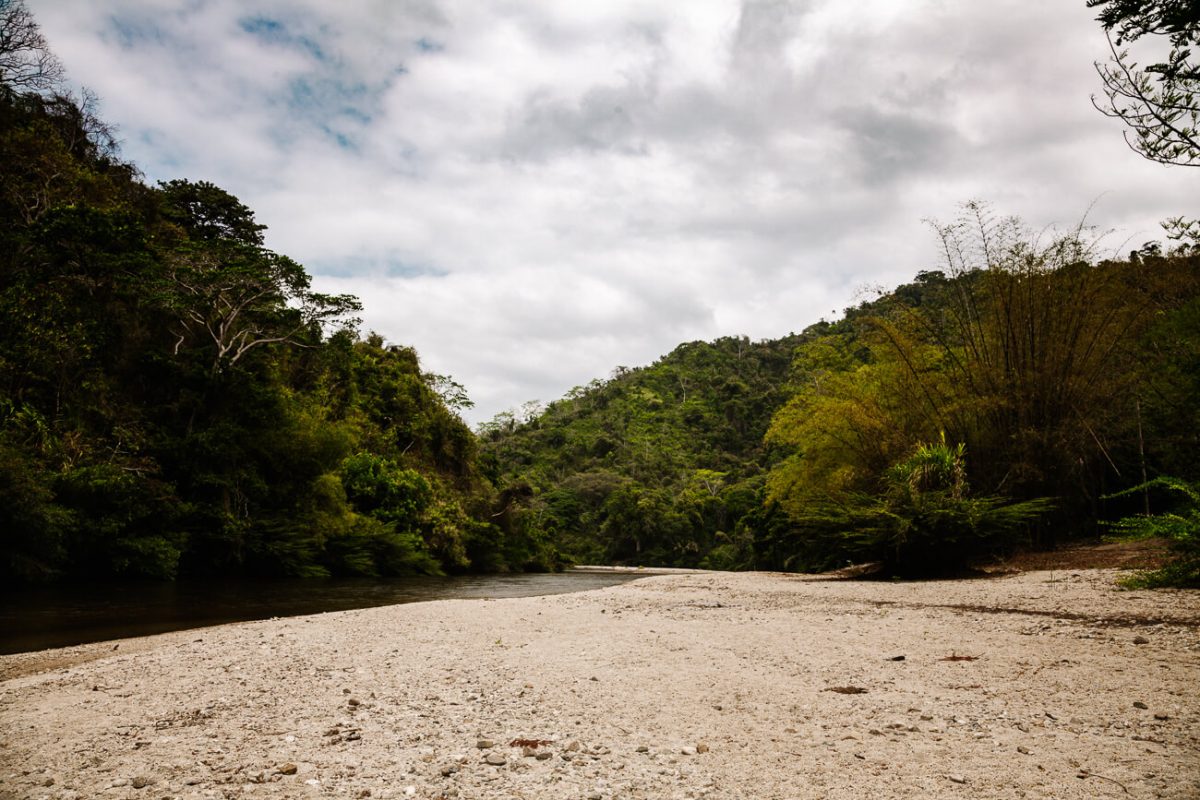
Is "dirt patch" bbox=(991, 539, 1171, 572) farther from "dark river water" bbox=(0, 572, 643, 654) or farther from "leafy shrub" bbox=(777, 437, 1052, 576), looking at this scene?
"dark river water" bbox=(0, 572, 643, 654)

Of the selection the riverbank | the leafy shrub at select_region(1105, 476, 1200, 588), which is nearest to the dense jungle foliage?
the leafy shrub at select_region(1105, 476, 1200, 588)

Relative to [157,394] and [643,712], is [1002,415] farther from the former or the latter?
[157,394]

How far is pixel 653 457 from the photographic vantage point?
61.9 metres

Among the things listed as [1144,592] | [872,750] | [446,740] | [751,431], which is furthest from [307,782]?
[751,431]

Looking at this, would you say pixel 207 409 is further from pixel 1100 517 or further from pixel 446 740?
pixel 1100 517

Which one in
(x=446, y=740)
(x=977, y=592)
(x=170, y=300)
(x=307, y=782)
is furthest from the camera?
(x=170, y=300)

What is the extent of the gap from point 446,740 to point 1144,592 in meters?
7.69

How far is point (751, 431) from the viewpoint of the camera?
6225cm

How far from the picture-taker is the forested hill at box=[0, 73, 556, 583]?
13711 mm

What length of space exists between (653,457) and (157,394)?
47.8m

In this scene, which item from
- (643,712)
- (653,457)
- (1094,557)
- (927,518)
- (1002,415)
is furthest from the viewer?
(653,457)

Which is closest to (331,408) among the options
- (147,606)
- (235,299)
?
(235,299)

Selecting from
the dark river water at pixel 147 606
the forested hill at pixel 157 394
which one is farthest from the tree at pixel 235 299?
the dark river water at pixel 147 606

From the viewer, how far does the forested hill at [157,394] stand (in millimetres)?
13711
